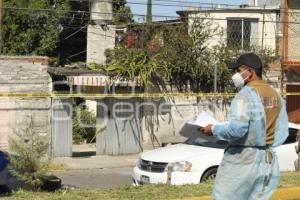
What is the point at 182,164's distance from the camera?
10.6 metres

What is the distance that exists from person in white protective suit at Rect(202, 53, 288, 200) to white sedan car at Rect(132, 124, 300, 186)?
5.40 metres

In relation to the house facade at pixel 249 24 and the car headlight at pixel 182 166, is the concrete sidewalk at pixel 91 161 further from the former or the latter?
the house facade at pixel 249 24

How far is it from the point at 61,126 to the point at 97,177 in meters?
3.09

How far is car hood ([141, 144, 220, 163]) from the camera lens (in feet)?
35.6

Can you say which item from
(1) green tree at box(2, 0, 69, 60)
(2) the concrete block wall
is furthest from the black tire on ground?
(1) green tree at box(2, 0, 69, 60)

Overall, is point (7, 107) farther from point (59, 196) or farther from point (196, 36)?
point (59, 196)

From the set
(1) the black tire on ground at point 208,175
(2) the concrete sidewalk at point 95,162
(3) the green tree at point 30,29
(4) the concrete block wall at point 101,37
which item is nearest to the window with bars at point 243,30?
(4) the concrete block wall at point 101,37

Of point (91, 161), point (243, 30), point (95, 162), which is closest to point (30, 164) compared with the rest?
point (95, 162)

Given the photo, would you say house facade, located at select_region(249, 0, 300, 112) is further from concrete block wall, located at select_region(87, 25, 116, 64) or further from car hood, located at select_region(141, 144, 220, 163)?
car hood, located at select_region(141, 144, 220, 163)

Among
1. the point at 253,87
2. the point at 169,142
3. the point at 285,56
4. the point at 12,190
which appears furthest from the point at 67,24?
the point at 253,87

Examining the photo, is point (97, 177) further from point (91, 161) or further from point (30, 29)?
point (30, 29)

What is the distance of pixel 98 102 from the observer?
60.2ft

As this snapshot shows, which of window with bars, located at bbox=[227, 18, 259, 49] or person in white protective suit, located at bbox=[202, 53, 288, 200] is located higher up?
window with bars, located at bbox=[227, 18, 259, 49]

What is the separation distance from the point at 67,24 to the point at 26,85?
1683 cm
